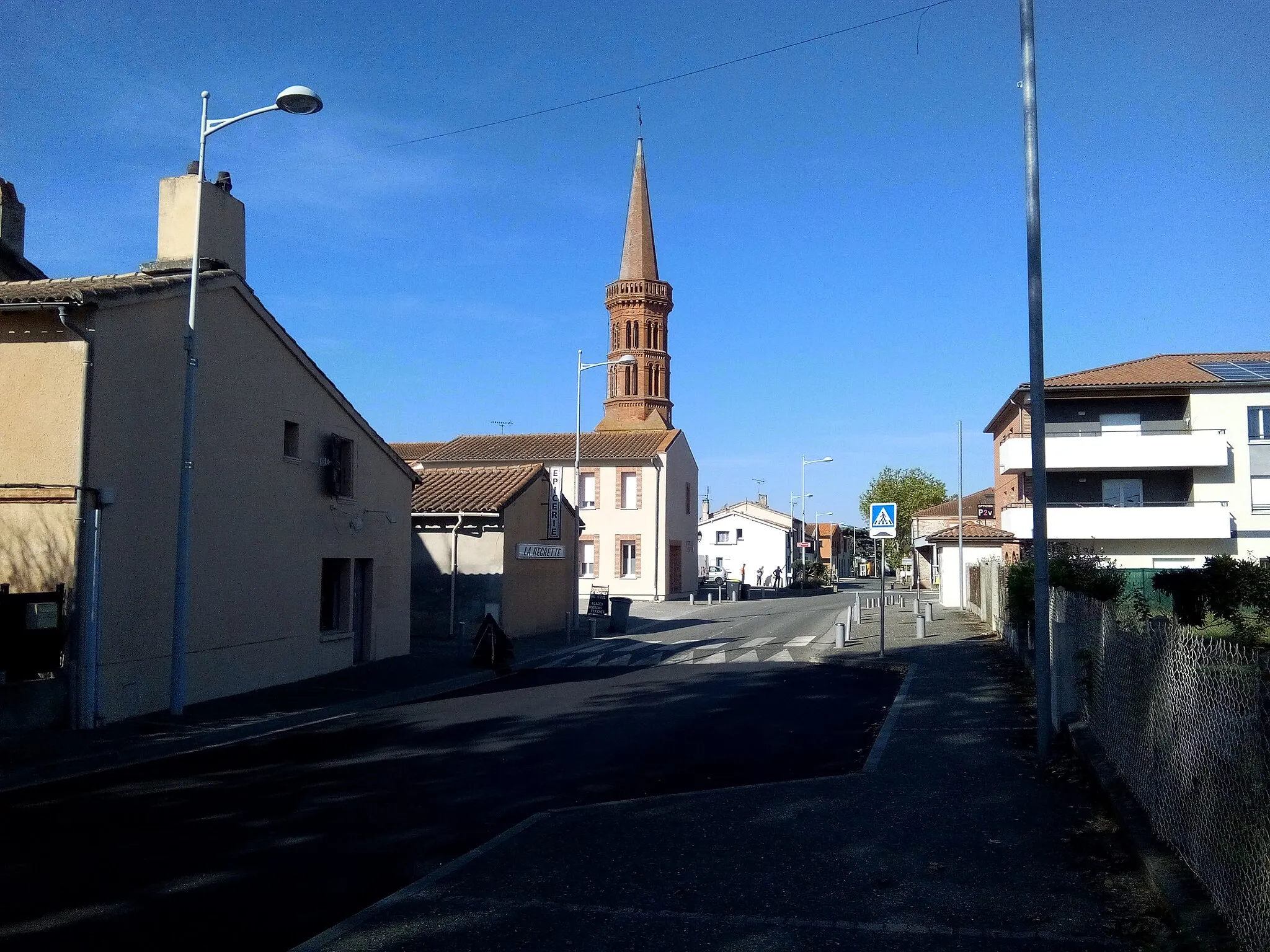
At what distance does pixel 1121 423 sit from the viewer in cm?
4069

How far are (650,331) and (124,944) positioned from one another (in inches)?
2539

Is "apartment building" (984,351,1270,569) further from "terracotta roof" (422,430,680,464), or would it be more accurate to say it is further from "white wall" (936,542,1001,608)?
"terracotta roof" (422,430,680,464)

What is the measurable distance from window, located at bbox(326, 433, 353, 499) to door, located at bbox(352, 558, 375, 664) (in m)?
1.78

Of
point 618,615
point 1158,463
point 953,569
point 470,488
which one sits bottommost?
point 618,615

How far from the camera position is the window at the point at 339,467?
17547mm

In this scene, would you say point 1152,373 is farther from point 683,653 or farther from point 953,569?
point 683,653

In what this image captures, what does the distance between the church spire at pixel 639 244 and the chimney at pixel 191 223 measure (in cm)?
5405

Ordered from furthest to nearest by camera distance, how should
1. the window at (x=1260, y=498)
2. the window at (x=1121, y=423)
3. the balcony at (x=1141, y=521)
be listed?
the window at (x=1121, y=423), the window at (x=1260, y=498), the balcony at (x=1141, y=521)

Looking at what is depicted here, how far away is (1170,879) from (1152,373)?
40.3m

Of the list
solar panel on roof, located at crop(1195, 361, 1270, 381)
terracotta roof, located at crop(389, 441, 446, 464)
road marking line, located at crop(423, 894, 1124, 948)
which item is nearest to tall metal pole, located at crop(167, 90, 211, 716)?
road marking line, located at crop(423, 894, 1124, 948)

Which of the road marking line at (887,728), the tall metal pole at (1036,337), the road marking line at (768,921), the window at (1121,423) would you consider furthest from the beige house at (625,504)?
the road marking line at (768,921)

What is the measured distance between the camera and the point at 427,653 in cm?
2125

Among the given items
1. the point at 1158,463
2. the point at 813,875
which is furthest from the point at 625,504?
the point at 813,875

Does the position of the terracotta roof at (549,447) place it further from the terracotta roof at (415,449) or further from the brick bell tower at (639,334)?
the brick bell tower at (639,334)
